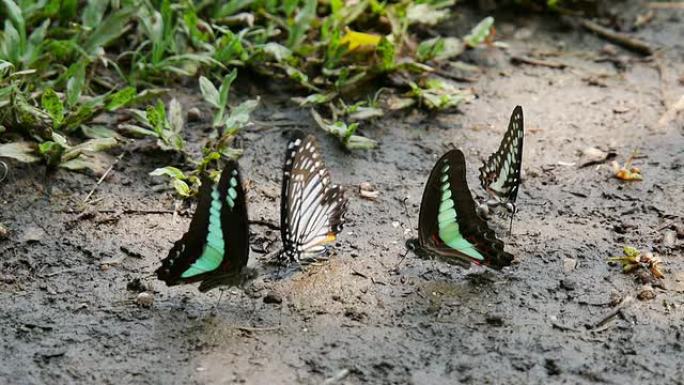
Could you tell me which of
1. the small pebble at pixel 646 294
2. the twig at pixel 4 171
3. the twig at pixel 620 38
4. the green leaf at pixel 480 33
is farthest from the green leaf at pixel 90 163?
the twig at pixel 620 38

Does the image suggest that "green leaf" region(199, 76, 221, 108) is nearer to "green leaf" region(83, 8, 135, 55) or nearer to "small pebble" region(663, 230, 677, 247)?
"green leaf" region(83, 8, 135, 55)

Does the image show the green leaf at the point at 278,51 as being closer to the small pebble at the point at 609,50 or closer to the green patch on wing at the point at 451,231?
the green patch on wing at the point at 451,231

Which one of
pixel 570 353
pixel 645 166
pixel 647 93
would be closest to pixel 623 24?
pixel 647 93

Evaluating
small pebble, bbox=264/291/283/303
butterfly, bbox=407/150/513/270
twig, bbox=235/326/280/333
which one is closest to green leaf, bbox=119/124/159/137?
small pebble, bbox=264/291/283/303

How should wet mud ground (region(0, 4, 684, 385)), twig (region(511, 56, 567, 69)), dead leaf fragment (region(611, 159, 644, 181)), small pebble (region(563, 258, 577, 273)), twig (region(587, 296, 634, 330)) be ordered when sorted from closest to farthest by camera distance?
wet mud ground (region(0, 4, 684, 385)) < twig (region(587, 296, 634, 330)) < small pebble (region(563, 258, 577, 273)) < dead leaf fragment (region(611, 159, 644, 181)) < twig (region(511, 56, 567, 69))

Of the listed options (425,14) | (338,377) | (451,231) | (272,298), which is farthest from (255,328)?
(425,14)

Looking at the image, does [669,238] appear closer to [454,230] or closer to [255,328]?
[454,230]

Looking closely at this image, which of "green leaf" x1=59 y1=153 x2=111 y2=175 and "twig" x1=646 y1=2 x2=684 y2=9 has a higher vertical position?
"twig" x1=646 y1=2 x2=684 y2=9
